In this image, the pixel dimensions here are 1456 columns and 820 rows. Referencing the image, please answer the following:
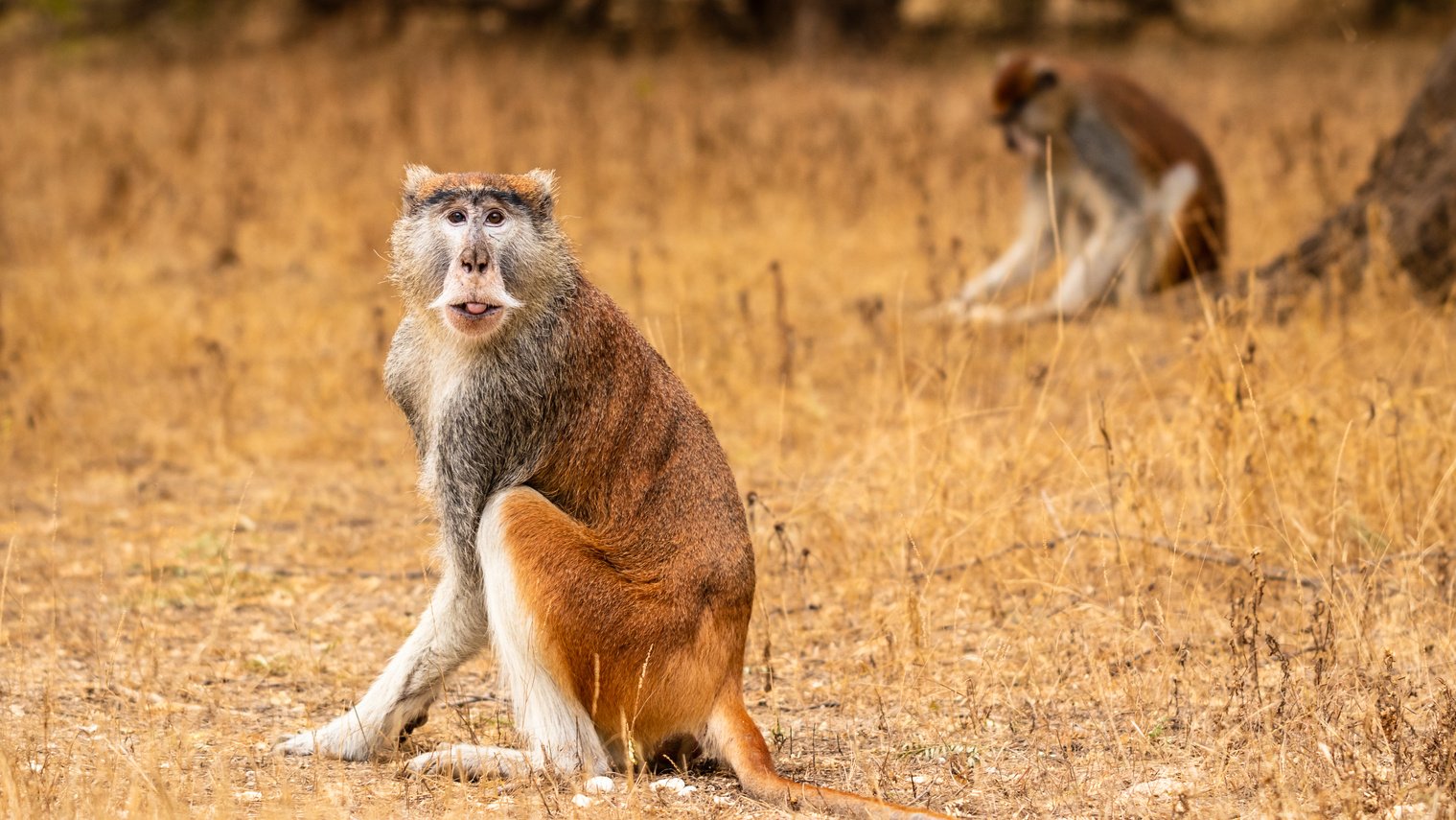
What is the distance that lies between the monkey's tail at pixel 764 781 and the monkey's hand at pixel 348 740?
69cm

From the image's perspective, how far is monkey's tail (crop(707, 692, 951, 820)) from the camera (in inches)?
107

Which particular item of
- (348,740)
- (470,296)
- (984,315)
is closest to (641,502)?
(470,296)

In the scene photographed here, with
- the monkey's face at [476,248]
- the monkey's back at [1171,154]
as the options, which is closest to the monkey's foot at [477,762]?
the monkey's face at [476,248]

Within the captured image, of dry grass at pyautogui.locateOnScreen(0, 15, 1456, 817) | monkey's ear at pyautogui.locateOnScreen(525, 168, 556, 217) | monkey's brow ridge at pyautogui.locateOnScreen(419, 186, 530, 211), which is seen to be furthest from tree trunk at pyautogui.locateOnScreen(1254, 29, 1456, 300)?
monkey's brow ridge at pyautogui.locateOnScreen(419, 186, 530, 211)

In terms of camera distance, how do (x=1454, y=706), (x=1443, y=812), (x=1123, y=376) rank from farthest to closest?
(x=1123, y=376) → (x=1454, y=706) → (x=1443, y=812)

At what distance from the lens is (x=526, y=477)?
10.6 feet

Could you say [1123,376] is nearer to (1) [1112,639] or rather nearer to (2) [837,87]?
(1) [1112,639]

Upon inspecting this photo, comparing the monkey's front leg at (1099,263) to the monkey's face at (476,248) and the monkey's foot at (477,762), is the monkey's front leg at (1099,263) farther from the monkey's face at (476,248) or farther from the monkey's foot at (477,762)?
the monkey's foot at (477,762)

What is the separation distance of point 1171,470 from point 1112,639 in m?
1.04

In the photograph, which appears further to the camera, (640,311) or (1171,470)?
(640,311)

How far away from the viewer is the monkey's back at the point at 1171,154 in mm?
7391

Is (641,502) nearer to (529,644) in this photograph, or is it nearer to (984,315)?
(529,644)

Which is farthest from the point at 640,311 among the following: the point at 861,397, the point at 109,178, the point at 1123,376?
the point at 109,178

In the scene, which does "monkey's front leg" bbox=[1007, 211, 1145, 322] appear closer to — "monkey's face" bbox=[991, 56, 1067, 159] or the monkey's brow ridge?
"monkey's face" bbox=[991, 56, 1067, 159]
